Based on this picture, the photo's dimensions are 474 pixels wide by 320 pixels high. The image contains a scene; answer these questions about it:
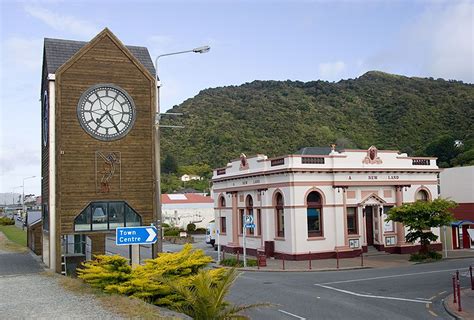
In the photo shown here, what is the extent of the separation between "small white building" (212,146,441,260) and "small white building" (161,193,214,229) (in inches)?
1216

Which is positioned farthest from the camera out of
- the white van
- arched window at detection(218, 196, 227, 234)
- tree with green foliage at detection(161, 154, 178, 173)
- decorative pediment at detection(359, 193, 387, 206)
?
tree with green foliage at detection(161, 154, 178, 173)

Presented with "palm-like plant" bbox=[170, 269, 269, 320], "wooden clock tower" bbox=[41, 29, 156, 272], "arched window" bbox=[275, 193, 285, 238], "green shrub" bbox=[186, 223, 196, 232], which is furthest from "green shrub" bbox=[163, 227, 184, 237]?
"palm-like plant" bbox=[170, 269, 269, 320]

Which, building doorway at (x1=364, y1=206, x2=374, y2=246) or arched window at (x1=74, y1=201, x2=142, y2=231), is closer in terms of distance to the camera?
arched window at (x1=74, y1=201, x2=142, y2=231)

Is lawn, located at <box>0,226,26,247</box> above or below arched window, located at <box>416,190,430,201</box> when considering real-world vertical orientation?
below

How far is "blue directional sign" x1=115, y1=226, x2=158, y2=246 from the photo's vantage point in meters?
14.3

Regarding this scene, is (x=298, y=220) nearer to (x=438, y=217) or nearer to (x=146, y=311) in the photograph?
(x=438, y=217)

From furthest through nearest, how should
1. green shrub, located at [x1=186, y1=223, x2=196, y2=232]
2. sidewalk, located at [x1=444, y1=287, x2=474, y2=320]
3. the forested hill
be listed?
the forested hill → green shrub, located at [x1=186, y1=223, x2=196, y2=232] → sidewalk, located at [x1=444, y1=287, x2=474, y2=320]

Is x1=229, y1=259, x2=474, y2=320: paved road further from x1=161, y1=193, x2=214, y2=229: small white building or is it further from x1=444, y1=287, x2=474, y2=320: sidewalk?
x1=161, y1=193, x2=214, y2=229: small white building

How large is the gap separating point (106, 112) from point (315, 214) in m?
17.3

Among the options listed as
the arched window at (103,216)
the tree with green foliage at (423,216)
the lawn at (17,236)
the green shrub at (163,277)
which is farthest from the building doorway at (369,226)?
the lawn at (17,236)

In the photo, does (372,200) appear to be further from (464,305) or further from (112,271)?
(112,271)

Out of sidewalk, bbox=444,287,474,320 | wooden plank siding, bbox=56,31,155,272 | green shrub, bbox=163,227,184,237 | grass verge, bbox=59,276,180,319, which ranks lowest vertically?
sidewalk, bbox=444,287,474,320

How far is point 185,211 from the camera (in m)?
71.8

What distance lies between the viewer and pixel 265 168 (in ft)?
122
